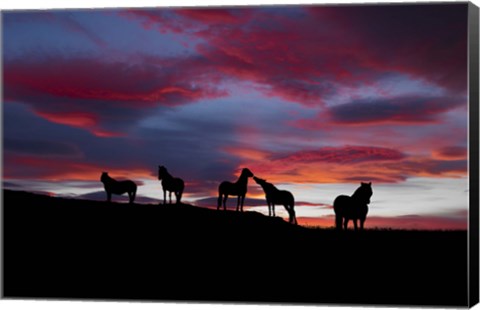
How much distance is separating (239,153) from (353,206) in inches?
65.4

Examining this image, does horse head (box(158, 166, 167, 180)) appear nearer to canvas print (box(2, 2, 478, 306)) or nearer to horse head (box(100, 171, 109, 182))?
canvas print (box(2, 2, 478, 306))

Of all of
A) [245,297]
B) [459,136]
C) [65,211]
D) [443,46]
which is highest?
[443,46]

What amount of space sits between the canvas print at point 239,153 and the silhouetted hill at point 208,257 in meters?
0.02

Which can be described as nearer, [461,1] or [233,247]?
[461,1]

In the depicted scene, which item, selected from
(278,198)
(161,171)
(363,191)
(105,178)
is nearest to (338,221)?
(363,191)

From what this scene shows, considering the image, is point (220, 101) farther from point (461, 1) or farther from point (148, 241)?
point (461, 1)

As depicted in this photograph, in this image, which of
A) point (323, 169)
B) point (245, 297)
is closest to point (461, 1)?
point (323, 169)

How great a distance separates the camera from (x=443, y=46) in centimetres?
1473

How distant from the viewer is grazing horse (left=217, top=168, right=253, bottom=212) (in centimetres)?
1548

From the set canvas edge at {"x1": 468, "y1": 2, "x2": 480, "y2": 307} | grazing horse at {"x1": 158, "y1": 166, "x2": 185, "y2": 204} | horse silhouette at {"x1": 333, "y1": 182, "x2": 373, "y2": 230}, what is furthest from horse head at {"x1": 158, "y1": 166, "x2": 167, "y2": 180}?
canvas edge at {"x1": 468, "y1": 2, "x2": 480, "y2": 307}

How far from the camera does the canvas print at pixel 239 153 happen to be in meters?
14.9

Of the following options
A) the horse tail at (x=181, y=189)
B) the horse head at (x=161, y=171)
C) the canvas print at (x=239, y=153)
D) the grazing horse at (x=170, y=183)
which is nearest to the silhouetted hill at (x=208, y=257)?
the canvas print at (x=239, y=153)

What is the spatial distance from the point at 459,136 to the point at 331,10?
231 centimetres

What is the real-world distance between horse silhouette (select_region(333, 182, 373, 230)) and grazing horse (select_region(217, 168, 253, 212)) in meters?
1.23
